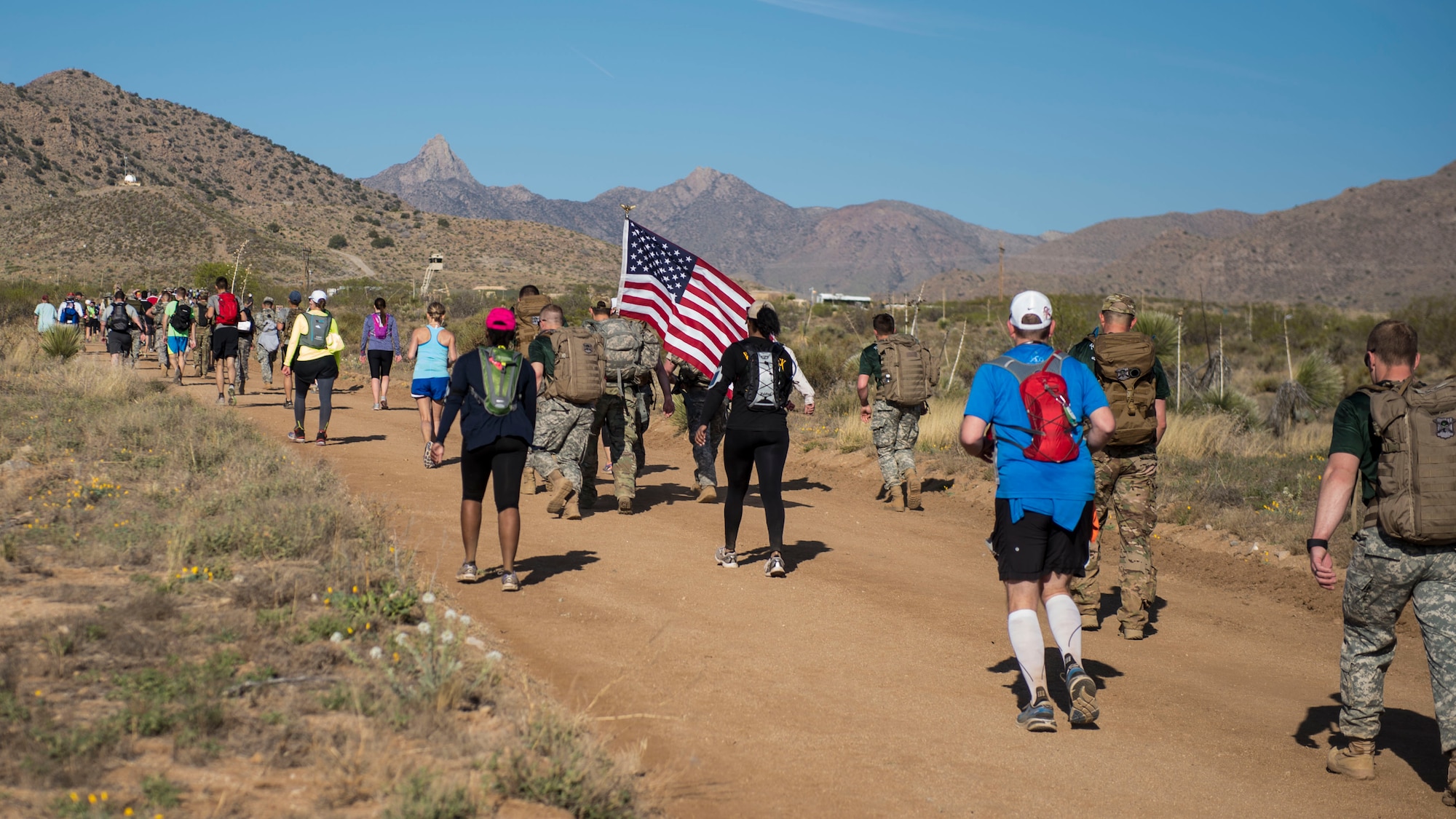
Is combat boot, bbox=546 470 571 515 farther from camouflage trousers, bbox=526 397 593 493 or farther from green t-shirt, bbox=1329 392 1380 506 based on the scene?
green t-shirt, bbox=1329 392 1380 506

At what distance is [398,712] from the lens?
182 inches

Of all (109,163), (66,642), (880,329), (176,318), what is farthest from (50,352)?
(109,163)

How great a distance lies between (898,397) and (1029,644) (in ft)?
22.0

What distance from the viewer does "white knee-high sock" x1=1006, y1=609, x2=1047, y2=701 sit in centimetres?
542

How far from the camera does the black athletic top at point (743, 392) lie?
851cm

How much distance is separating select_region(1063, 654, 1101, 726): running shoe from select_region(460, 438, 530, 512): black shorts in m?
3.79

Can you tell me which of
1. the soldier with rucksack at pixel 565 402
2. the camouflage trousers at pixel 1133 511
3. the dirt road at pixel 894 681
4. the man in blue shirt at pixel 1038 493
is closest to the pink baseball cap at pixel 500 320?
the dirt road at pixel 894 681

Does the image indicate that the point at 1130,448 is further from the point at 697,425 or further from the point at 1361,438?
the point at 697,425

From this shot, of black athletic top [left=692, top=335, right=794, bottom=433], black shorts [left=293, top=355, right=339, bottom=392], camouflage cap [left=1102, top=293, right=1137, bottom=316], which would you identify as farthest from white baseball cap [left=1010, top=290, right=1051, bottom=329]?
black shorts [left=293, top=355, right=339, bottom=392]

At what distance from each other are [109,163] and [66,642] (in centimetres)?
11247

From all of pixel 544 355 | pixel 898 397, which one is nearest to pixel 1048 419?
pixel 544 355

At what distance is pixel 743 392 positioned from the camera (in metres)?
8.60

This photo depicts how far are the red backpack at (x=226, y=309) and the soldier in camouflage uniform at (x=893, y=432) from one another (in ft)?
35.0

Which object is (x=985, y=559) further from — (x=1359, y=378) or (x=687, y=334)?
(x=1359, y=378)
